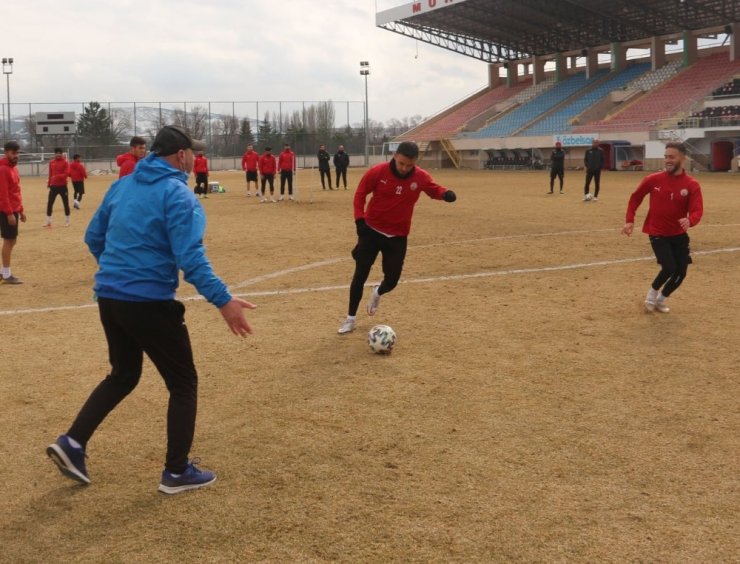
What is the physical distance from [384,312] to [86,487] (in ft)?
15.7

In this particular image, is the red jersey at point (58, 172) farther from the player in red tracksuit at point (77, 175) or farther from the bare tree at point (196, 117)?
the bare tree at point (196, 117)

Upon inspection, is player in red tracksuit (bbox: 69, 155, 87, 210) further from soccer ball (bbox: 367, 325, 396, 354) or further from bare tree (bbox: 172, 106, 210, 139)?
bare tree (bbox: 172, 106, 210, 139)

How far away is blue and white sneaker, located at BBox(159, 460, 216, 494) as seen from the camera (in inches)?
163

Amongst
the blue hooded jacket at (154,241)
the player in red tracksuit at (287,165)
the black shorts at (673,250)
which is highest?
the player in red tracksuit at (287,165)

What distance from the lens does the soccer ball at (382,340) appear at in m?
6.82

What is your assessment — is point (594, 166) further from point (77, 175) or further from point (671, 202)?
point (77, 175)

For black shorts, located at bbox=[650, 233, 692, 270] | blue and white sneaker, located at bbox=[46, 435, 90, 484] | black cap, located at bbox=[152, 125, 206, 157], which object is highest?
black cap, located at bbox=[152, 125, 206, 157]

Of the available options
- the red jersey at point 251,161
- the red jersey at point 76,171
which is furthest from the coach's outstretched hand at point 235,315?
the red jersey at point 251,161

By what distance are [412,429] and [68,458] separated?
2140mm

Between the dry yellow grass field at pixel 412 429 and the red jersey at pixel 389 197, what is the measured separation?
43.7 inches

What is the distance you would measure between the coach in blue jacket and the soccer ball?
9.13ft

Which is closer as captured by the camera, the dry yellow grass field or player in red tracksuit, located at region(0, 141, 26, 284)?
the dry yellow grass field

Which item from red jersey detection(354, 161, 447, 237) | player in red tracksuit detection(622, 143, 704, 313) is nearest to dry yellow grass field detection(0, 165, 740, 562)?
player in red tracksuit detection(622, 143, 704, 313)

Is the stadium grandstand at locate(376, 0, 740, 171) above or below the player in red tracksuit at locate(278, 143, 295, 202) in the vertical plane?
above
